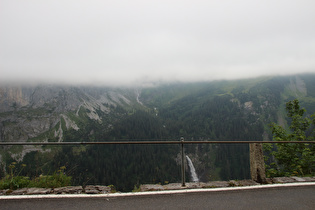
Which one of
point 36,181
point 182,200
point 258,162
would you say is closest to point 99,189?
point 36,181

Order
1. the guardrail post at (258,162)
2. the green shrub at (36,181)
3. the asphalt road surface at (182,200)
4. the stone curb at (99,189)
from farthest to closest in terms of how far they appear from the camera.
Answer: the guardrail post at (258,162) < the green shrub at (36,181) < the stone curb at (99,189) < the asphalt road surface at (182,200)

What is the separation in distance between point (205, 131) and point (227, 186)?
197401 millimetres

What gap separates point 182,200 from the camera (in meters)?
5.39

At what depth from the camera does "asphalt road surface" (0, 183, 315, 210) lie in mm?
5035

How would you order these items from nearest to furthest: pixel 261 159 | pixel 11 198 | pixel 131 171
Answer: pixel 11 198, pixel 261 159, pixel 131 171

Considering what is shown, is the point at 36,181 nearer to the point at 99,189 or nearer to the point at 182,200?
the point at 99,189

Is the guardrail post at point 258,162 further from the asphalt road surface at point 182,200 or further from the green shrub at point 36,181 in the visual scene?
the green shrub at point 36,181

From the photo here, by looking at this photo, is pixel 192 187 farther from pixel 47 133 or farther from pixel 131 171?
pixel 47 133

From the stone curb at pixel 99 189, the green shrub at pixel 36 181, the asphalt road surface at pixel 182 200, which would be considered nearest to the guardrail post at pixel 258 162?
the stone curb at pixel 99 189

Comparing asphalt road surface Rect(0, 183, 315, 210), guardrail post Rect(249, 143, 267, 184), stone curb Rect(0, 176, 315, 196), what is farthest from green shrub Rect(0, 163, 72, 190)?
guardrail post Rect(249, 143, 267, 184)

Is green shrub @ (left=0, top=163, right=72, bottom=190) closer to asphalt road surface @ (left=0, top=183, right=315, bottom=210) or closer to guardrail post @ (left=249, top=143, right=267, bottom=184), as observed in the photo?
asphalt road surface @ (left=0, top=183, right=315, bottom=210)

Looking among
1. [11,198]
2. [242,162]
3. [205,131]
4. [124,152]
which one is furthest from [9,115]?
[11,198]

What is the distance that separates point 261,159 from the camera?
6836 mm

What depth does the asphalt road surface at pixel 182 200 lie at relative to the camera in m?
5.04
